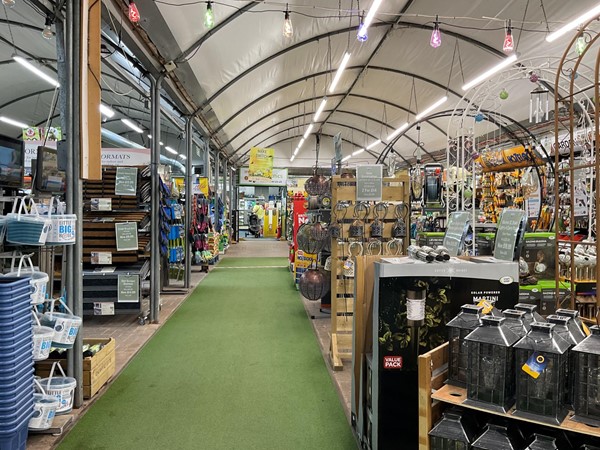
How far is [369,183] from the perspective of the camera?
4199 millimetres

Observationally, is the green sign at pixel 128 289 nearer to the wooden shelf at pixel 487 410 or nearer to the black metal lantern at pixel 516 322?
the wooden shelf at pixel 487 410

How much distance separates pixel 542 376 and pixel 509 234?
1724 mm

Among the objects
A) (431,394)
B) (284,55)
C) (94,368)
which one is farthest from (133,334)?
(284,55)

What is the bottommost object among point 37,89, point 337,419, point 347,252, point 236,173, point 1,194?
point 337,419

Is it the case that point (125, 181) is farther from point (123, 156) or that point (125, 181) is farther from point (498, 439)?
point (498, 439)

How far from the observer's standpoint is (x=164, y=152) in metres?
20.7

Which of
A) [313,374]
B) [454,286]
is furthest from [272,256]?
[454,286]

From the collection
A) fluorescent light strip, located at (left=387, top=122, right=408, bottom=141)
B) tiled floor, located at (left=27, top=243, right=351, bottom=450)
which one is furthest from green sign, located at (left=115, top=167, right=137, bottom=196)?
fluorescent light strip, located at (left=387, top=122, right=408, bottom=141)

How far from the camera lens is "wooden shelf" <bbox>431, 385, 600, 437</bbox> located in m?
1.45

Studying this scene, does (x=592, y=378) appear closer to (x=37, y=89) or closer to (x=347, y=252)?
(x=347, y=252)

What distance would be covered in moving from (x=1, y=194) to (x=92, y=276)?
277cm

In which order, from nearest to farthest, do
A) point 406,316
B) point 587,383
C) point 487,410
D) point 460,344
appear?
1. point 587,383
2. point 487,410
3. point 460,344
4. point 406,316

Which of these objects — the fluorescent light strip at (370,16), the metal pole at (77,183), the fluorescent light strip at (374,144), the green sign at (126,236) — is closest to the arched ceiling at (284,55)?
the metal pole at (77,183)

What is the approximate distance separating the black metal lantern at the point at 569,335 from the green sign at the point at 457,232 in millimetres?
1499
